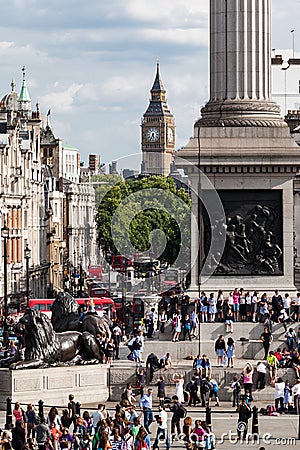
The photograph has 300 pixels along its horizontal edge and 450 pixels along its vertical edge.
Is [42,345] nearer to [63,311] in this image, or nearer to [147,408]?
[63,311]

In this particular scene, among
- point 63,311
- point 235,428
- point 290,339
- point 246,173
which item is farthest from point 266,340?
point 235,428

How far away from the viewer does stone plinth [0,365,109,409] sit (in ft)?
152

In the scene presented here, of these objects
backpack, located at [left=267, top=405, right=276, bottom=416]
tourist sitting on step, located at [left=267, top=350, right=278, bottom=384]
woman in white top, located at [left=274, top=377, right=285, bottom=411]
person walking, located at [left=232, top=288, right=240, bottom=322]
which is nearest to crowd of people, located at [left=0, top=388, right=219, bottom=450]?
backpack, located at [left=267, top=405, right=276, bottom=416]

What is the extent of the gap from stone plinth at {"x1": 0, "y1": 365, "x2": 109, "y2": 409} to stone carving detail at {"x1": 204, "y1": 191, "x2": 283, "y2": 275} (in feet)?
25.3

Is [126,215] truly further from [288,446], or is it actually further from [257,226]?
[288,446]

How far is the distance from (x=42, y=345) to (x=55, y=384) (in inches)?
50.8

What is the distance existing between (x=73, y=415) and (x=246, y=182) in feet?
55.5

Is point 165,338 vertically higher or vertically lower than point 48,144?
lower

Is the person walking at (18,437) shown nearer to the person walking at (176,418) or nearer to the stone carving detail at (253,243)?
the person walking at (176,418)

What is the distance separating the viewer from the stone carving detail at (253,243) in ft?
176

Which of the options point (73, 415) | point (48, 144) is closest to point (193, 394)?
point (73, 415)

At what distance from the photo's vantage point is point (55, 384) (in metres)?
47.0

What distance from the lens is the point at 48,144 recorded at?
16988cm

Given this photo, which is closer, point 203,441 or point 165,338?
point 203,441
